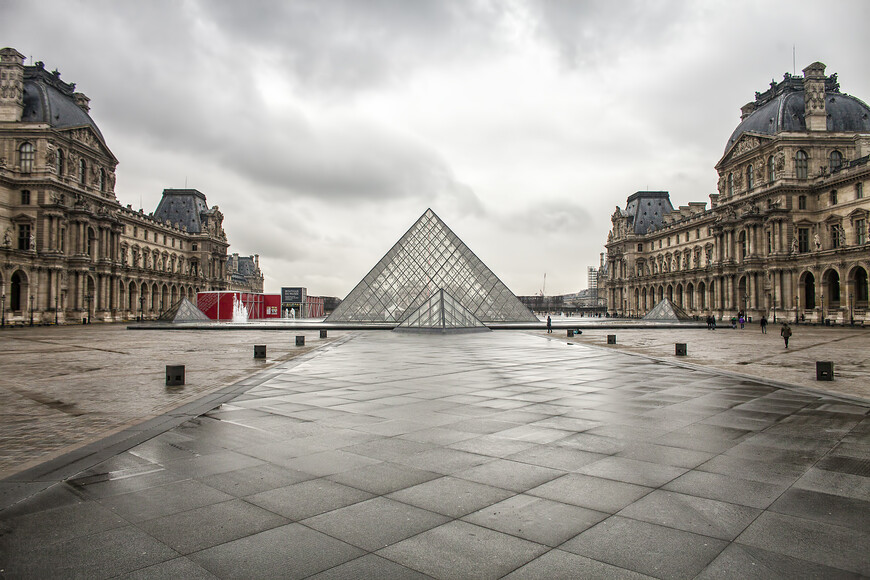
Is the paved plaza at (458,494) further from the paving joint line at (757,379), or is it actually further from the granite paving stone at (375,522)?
the paving joint line at (757,379)

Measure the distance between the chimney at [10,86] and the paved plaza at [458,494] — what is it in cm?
5861

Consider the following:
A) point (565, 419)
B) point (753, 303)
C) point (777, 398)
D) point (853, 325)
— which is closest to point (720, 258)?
point (753, 303)

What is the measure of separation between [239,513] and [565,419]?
4.59 m

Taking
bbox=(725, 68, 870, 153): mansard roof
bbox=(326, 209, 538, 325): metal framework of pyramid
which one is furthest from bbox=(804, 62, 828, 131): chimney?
bbox=(326, 209, 538, 325): metal framework of pyramid

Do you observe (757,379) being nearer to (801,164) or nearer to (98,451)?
(98,451)

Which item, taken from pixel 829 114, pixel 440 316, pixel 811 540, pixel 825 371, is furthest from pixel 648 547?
pixel 829 114

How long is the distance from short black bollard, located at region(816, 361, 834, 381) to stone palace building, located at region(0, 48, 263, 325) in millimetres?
54107

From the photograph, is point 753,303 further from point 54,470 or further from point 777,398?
point 54,470

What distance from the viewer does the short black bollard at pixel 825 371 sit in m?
10.9

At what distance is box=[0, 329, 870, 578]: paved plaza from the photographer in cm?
307

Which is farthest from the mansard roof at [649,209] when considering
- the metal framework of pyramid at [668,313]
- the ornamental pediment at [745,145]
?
the metal framework of pyramid at [668,313]

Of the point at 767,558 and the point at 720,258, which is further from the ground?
the point at 720,258

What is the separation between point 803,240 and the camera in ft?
165

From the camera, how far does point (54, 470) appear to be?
4820 millimetres
